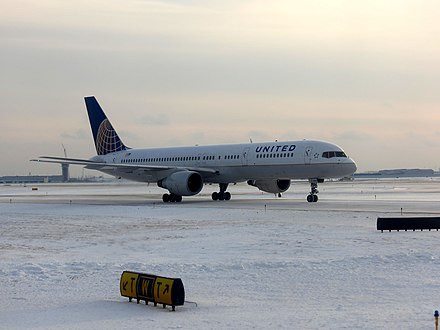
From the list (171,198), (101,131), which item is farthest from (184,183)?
(101,131)

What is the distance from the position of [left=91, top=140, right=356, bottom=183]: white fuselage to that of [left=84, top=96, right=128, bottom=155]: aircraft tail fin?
332 centimetres

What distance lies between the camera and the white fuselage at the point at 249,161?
42334 millimetres

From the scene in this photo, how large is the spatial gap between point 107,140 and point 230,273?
4210 centimetres

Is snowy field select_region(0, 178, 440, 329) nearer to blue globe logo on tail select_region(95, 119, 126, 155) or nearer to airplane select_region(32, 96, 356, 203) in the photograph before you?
airplane select_region(32, 96, 356, 203)

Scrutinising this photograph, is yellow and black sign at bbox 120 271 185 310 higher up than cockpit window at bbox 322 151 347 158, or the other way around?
cockpit window at bbox 322 151 347 158

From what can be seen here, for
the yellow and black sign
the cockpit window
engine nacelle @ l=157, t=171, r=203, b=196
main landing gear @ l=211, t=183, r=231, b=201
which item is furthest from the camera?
main landing gear @ l=211, t=183, r=231, b=201

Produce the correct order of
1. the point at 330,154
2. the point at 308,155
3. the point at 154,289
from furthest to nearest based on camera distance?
the point at 308,155 → the point at 330,154 → the point at 154,289

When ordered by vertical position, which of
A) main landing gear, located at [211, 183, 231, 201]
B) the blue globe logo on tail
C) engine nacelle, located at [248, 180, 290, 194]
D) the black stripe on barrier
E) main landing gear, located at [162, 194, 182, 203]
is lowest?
the black stripe on barrier

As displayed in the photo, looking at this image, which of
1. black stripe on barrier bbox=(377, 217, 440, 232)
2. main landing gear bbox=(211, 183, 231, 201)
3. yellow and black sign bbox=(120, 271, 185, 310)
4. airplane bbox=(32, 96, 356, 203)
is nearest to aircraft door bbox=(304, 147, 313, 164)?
airplane bbox=(32, 96, 356, 203)

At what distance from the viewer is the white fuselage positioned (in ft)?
139

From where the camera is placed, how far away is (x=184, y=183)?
4428 centimetres

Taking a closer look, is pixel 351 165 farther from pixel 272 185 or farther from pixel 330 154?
pixel 272 185

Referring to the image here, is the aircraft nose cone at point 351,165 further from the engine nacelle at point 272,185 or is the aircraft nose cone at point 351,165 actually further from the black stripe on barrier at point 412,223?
the black stripe on barrier at point 412,223

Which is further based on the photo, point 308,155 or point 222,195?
point 222,195
